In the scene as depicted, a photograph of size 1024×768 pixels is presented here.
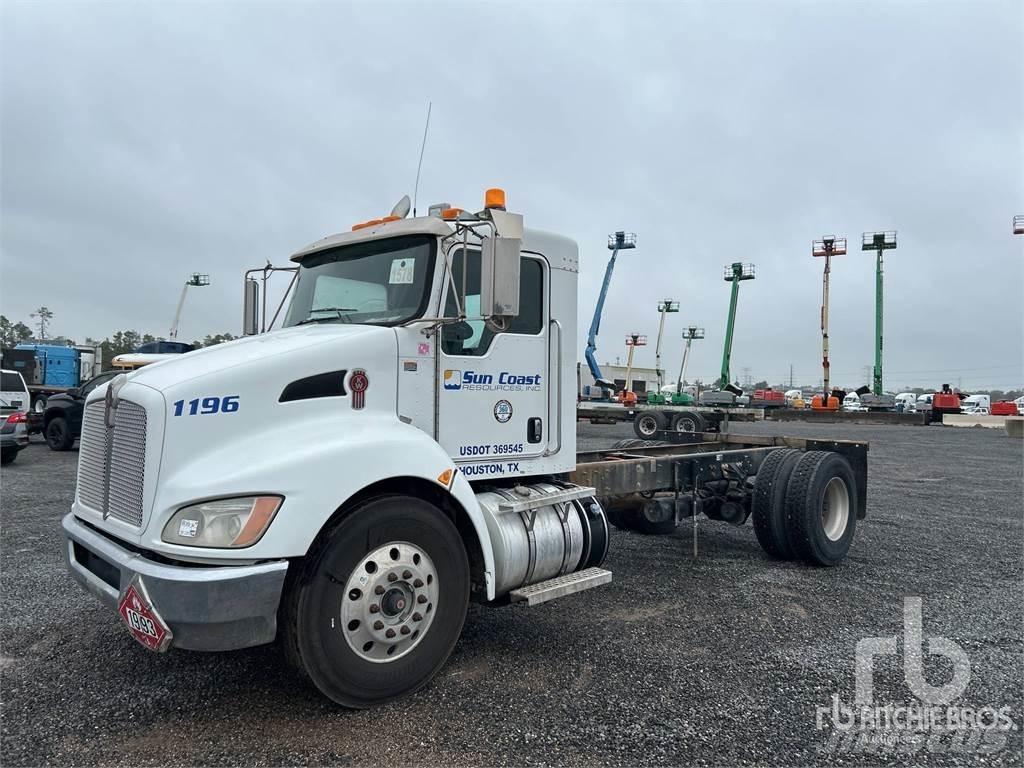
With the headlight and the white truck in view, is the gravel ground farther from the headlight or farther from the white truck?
the white truck

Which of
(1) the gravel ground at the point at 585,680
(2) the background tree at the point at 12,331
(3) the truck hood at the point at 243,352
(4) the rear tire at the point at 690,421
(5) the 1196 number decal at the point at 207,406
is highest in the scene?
(2) the background tree at the point at 12,331

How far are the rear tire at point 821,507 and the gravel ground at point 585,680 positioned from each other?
216mm

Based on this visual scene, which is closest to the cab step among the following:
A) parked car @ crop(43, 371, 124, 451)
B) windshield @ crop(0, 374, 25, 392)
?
parked car @ crop(43, 371, 124, 451)

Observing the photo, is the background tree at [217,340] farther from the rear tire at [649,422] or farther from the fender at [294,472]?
the rear tire at [649,422]

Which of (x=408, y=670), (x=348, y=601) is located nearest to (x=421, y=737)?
(x=408, y=670)

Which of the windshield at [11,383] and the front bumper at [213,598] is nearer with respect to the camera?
the front bumper at [213,598]

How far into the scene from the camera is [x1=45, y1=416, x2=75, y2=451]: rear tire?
54.1ft

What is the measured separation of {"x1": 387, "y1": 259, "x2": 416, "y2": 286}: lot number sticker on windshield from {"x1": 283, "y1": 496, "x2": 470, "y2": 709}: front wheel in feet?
4.62

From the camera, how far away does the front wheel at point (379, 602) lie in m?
3.36

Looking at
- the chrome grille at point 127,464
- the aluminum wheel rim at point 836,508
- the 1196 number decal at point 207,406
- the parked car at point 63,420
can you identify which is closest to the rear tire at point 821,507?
the aluminum wheel rim at point 836,508

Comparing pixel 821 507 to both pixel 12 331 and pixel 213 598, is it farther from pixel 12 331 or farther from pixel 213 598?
pixel 12 331

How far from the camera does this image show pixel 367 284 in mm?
4527

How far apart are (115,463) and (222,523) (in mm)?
914

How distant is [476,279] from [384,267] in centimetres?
61
